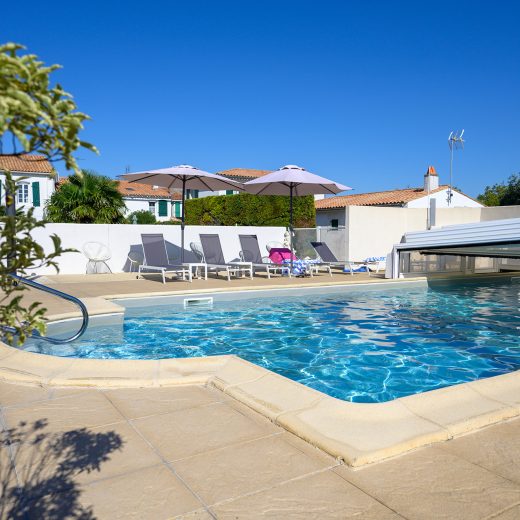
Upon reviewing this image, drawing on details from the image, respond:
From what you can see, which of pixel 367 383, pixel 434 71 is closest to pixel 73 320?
pixel 367 383

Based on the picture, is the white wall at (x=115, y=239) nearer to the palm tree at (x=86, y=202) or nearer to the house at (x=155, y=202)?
the palm tree at (x=86, y=202)

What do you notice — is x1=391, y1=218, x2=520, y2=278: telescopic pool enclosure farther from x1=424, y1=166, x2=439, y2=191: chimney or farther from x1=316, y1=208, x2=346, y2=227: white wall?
x1=316, y1=208, x2=346, y2=227: white wall

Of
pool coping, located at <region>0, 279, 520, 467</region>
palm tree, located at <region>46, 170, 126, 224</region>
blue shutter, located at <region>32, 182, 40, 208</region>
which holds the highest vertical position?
blue shutter, located at <region>32, 182, 40, 208</region>

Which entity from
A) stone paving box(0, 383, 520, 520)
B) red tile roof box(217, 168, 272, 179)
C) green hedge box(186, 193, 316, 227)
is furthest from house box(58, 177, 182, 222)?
stone paving box(0, 383, 520, 520)

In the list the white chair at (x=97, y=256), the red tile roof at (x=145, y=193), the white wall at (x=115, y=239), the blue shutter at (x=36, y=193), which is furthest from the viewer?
the red tile roof at (x=145, y=193)

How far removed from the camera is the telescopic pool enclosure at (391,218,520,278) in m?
9.15

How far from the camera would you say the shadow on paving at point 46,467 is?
1.99m

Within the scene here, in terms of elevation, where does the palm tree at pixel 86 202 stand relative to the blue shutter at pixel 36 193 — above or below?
below

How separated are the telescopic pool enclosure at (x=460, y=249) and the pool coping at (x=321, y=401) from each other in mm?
6091

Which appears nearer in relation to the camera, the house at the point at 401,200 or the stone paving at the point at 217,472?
the stone paving at the point at 217,472

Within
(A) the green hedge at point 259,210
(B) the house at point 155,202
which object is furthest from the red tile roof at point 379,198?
(B) the house at point 155,202

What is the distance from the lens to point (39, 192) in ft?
91.1

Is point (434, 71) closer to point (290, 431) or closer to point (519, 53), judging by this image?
point (519, 53)

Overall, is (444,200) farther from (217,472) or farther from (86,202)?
(217,472)
